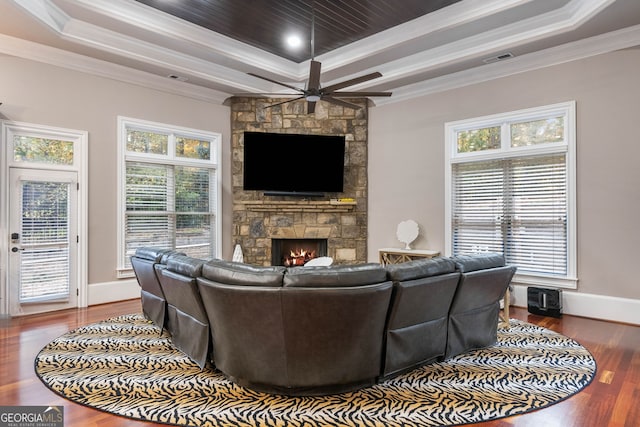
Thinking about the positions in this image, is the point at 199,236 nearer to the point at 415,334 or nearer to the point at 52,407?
the point at 52,407

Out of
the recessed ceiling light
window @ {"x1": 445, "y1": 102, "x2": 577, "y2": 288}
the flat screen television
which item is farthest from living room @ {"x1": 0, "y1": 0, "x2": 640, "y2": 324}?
the recessed ceiling light

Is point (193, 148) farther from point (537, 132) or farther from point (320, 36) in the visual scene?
point (537, 132)

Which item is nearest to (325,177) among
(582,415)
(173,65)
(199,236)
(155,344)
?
(199,236)

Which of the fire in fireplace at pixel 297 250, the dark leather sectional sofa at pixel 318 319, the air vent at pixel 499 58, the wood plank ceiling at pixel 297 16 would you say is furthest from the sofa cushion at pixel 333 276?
the fire in fireplace at pixel 297 250

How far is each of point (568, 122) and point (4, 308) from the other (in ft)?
24.0

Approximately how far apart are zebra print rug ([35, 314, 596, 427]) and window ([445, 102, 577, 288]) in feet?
5.65

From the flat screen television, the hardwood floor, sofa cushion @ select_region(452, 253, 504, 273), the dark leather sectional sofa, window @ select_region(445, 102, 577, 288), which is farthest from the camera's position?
the flat screen television

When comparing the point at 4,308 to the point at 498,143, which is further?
the point at 498,143

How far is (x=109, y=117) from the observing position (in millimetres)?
5395

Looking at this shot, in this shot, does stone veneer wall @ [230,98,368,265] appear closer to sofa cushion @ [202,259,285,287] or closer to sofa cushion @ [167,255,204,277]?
sofa cushion @ [167,255,204,277]

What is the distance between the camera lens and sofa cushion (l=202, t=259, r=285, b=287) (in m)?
2.46

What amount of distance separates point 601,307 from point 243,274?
4.40 m

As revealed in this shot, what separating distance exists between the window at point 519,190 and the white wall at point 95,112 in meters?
4.62

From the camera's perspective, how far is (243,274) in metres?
2.55
